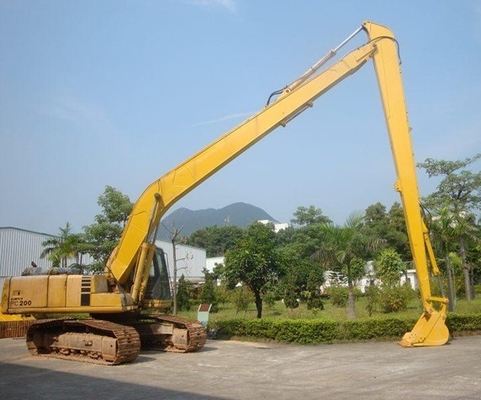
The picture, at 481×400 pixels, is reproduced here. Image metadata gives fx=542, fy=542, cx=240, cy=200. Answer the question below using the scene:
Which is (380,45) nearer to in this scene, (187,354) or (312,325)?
(312,325)

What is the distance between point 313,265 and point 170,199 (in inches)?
847

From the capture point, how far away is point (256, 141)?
13.8 m

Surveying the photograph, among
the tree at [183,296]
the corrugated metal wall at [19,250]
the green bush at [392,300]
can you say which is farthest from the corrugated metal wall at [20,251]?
the green bush at [392,300]

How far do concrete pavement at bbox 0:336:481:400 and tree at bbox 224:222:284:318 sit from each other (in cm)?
661

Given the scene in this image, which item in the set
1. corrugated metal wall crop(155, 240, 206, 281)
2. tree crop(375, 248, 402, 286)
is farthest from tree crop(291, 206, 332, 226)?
tree crop(375, 248, 402, 286)

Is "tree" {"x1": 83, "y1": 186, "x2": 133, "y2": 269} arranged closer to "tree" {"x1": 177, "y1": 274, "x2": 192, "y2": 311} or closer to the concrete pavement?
"tree" {"x1": 177, "y1": 274, "x2": 192, "y2": 311}

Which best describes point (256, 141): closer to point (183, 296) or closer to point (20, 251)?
point (183, 296)

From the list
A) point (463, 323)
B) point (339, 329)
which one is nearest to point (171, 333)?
point (339, 329)

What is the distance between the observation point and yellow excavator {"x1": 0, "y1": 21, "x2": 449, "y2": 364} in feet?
43.8

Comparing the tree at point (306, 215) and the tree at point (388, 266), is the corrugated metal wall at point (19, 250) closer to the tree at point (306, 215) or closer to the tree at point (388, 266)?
the tree at point (388, 266)

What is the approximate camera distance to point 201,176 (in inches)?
539

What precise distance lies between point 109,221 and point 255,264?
10.7m

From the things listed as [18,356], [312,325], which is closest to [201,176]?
[312,325]

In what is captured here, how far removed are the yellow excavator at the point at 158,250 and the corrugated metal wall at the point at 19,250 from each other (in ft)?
66.3
